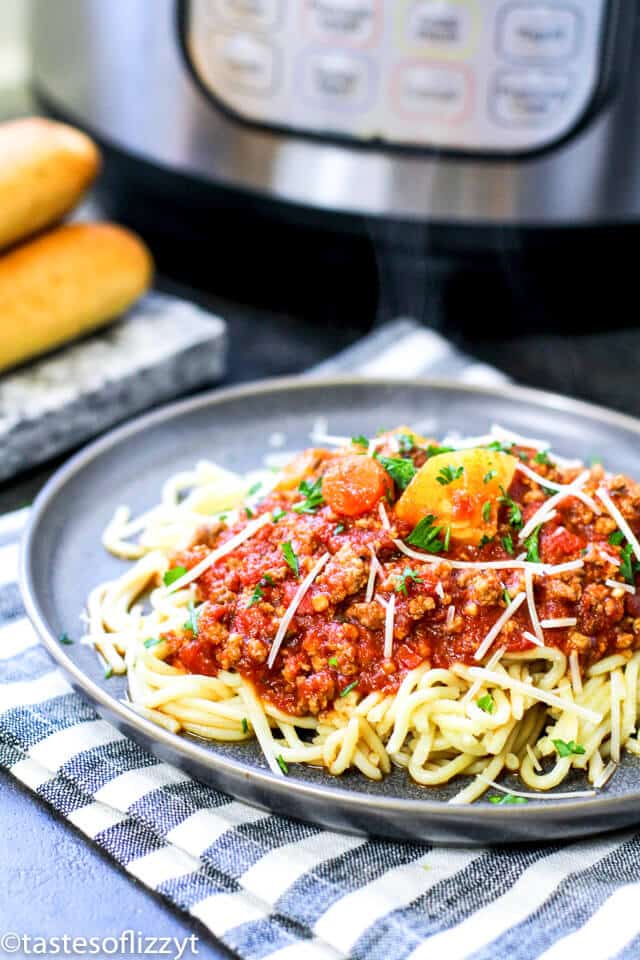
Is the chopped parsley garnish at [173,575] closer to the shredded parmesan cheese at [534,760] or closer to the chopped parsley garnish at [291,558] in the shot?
the chopped parsley garnish at [291,558]

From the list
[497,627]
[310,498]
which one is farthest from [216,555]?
[497,627]

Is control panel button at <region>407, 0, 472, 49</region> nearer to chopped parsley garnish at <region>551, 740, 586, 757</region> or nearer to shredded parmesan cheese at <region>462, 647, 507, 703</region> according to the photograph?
shredded parmesan cheese at <region>462, 647, 507, 703</region>

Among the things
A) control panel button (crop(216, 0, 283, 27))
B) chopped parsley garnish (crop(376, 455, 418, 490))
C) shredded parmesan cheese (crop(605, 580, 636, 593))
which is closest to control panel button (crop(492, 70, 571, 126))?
control panel button (crop(216, 0, 283, 27))

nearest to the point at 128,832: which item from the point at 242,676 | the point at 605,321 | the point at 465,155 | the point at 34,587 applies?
the point at 242,676

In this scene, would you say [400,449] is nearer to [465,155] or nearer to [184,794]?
[184,794]

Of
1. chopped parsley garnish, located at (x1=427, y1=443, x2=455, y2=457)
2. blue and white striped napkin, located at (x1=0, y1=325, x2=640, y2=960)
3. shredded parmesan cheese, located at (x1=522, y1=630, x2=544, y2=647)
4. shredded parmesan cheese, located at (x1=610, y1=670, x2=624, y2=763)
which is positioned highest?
chopped parsley garnish, located at (x1=427, y1=443, x2=455, y2=457)

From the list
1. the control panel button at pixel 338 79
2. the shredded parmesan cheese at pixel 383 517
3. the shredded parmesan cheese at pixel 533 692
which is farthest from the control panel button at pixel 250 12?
the shredded parmesan cheese at pixel 533 692
